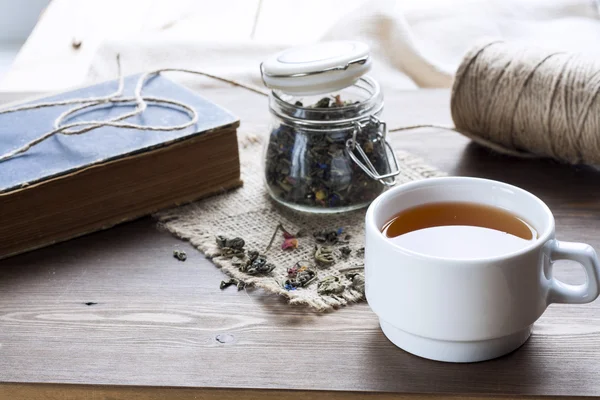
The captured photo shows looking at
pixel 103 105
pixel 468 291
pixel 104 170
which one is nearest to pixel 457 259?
pixel 468 291

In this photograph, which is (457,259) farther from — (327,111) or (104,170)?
(104,170)

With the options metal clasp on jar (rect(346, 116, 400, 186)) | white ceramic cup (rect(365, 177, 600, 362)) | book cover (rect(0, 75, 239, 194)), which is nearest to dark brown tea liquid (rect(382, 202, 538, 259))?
white ceramic cup (rect(365, 177, 600, 362))

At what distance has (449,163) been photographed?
3.14 feet

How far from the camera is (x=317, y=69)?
77 cm

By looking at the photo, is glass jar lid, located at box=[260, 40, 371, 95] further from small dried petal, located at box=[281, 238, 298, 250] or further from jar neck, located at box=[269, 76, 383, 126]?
small dried petal, located at box=[281, 238, 298, 250]

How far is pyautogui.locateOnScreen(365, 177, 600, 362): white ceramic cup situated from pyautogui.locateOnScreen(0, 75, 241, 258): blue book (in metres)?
0.29

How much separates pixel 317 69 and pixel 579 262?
32 centimetres

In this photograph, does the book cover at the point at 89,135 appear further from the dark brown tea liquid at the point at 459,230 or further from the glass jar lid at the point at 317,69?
the dark brown tea liquid at the point at 459,230

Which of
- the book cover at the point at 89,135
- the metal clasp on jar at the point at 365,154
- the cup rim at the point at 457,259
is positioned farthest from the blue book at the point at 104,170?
the cup rim at the point at 457,259

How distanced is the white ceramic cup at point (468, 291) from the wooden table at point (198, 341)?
2 centimetres

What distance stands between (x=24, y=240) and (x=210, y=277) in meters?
0.20

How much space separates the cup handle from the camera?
0.58 m

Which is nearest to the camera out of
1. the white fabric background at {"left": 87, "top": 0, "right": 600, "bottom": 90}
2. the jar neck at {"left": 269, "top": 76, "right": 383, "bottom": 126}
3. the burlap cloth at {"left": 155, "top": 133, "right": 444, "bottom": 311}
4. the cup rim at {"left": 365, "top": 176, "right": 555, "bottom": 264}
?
the cup rim at {"left": 365, "top": 176, "right": 555, "bottom": 264}

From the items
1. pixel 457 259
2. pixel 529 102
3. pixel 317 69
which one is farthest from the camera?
pixel 529 102
